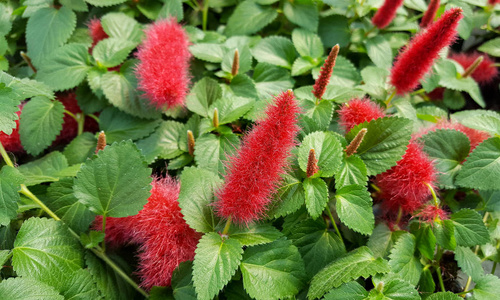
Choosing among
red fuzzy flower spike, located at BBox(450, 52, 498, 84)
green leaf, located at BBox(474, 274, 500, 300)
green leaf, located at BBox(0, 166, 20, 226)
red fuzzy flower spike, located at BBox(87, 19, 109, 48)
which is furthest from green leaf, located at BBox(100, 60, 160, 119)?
red fuzzy flower spike, located at BBox(450, 52, 498, 84)

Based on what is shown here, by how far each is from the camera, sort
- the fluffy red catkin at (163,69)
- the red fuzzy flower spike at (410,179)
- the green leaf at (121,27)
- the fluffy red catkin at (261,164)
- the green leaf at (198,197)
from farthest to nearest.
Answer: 1. the green leaf at (121,27)
2. the fluffy red catkin at (163,69)
3. the red fuzzy flower spike at (410,179)
4. the green leaf at (198,197)
5. the fluffy red catkin at (261,164)

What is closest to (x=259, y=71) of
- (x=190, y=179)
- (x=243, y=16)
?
(x=243, y=16)

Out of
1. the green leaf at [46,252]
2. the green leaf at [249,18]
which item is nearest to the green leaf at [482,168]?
the green leaf at [249,18]

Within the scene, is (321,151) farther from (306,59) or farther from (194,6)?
(194,6)

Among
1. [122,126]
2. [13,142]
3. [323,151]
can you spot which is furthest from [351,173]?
[13,142]

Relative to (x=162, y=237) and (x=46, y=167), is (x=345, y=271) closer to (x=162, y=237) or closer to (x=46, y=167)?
(x=162, y=237)

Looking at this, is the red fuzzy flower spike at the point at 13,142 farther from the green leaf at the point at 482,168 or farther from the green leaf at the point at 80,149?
the green leaf at the point at 482,168
